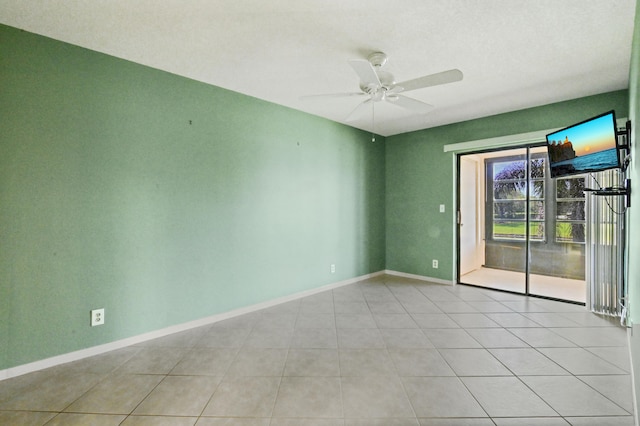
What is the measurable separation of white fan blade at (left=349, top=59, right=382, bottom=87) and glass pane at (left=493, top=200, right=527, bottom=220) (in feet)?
14.2

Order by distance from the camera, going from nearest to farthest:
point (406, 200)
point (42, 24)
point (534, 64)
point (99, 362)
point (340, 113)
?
point (42, 24) → point (99, 362) → point (534, 64) → point (340, 113) → point (406, 200)

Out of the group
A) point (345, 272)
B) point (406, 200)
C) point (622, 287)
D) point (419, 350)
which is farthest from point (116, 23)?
point (622, 287)

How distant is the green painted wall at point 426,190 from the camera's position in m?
4.19

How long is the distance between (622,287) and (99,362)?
527 cm

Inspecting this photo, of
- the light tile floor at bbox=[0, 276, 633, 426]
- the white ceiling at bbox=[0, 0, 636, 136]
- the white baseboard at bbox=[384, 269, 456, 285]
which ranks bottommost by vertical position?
the light tile floor at bbox=[0, 276, 633, 426]

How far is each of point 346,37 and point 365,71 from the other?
38 centimetres

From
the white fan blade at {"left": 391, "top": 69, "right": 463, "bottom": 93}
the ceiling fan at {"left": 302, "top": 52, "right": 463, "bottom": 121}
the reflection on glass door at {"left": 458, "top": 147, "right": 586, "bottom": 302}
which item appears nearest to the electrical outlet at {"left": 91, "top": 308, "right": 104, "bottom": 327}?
the ceiling fan at {"left": 302, "top": 52, "right": 463, "bottom": 121}

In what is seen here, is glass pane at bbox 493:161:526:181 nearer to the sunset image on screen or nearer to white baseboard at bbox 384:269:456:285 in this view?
white baseboard at bbox 384:269:456:285

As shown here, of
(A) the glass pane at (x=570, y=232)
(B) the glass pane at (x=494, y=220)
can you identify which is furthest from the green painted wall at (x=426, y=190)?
(A) the glass pane at (x=570, y=232)

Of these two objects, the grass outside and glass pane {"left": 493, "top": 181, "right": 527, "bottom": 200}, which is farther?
glass pane {"left": 493, "top": 181, "right": 527, "bottom": 200}

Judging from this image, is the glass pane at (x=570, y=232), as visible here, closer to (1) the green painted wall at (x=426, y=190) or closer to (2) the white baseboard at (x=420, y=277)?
(1) the green painted wall at (x=426, y=190)

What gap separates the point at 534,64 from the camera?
2.60 metres

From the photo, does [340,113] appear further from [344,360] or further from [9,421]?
[9,421]

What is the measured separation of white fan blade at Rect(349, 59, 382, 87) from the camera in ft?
6.30
